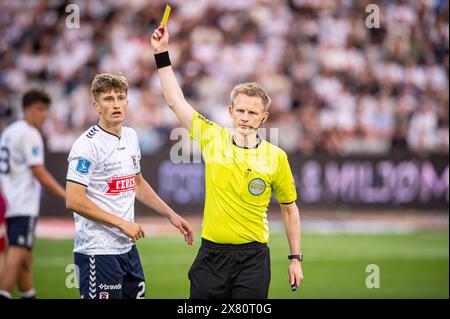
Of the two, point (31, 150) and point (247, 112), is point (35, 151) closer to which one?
point (31, 150)

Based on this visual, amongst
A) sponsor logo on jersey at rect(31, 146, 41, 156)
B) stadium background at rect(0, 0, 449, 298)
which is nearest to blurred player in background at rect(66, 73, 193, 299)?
sponsor logo on jersey at rect(31, 146, 41, 156)

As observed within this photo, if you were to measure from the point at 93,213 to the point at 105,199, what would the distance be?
289mm

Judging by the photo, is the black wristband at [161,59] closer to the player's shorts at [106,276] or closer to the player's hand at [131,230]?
the player's hand at [131,230]

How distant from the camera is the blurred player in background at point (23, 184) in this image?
27.7 feet

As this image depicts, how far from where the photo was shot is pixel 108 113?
5.71m

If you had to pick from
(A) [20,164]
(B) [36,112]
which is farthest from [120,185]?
(B) [36,112]

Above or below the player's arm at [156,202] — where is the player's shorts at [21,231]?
below

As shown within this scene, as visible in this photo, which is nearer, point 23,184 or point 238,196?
point 238,196

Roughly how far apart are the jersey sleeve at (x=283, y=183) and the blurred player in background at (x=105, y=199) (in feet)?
3.59

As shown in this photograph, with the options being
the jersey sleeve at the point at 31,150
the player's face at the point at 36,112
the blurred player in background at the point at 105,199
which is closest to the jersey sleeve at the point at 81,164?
the blurred player in background at the point at 105,199

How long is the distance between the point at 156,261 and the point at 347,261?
123 inches

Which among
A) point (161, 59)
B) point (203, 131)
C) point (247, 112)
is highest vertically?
point (161, 59)

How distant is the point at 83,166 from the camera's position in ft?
18.1
